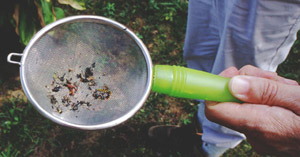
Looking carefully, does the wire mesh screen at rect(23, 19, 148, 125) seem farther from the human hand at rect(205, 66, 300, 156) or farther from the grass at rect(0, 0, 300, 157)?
the grass at rect(0, 0, 300, 157)

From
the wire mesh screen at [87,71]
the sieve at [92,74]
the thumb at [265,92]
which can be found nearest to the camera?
the thumb at [265,92]

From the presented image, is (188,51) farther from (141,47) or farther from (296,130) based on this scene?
(296,130)

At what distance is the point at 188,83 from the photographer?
125 cm

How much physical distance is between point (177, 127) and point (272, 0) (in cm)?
181

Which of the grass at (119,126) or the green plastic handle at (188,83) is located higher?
the green plastic handle at (188,83)

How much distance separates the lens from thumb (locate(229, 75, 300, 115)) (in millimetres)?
1195

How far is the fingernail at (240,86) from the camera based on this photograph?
4.04ft

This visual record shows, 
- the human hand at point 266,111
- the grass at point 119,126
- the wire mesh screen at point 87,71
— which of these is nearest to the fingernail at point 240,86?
the human hand at point 266,111

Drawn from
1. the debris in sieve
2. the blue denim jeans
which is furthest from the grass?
the debris in sieve

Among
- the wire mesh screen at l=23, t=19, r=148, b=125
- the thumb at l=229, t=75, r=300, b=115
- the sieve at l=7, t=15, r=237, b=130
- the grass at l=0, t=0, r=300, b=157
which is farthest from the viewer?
the grass at l=0, t=0, r=300, b=157

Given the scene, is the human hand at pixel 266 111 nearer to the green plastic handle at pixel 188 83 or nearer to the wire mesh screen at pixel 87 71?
the green plastic handle at pixel 188 83

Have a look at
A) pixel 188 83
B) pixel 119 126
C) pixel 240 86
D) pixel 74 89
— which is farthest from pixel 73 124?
pixel 119 126

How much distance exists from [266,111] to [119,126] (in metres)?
1.79

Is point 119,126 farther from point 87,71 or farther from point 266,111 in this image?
point 266,111
